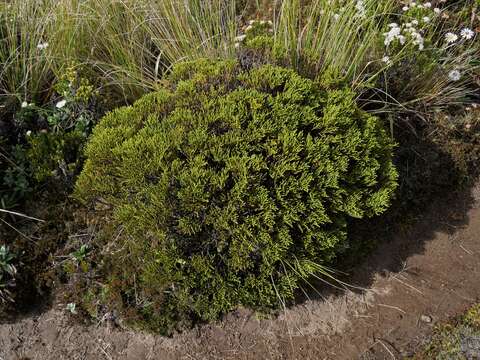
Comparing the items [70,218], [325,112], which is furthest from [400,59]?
[70,218]

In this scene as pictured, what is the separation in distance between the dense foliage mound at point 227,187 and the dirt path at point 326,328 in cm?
18

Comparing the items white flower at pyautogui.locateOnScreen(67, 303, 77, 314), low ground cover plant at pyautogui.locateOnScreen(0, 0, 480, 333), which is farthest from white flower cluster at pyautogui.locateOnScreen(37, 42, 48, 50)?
white flower at pyautogui.locateOnScreen(67, 303, 77, 314)

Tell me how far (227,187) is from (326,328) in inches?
47.1

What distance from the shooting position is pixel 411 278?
332 centimetres

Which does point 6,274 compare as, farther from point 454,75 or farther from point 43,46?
point 454,75

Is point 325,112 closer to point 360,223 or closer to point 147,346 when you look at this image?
point 360,223

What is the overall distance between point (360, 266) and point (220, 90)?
1.62m

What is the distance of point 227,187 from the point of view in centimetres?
265

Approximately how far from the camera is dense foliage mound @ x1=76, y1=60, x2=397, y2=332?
8.57ft

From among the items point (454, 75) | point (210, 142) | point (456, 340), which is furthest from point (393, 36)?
point (456, 340)

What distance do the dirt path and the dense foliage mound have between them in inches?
7.0

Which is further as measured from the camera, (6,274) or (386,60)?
A: (386,60)

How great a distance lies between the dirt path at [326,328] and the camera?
2.90 m

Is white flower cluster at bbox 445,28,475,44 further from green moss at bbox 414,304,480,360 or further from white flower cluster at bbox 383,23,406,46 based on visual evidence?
green moss at bbox 414,304,480,360
